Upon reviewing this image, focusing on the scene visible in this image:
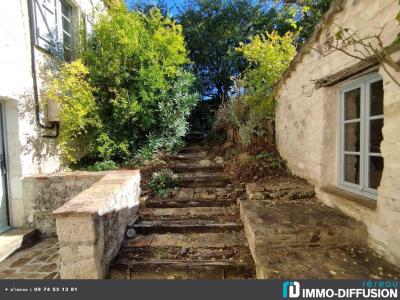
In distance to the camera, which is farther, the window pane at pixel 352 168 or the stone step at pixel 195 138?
the stone step at pixel 195 138

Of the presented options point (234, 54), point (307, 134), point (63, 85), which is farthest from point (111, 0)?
point (307, 134)

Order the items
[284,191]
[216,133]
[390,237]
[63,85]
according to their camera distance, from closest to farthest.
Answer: [390,237] → [284,191] → [63,85] → [216,133]

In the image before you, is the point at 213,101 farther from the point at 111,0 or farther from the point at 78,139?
the point at 78,139

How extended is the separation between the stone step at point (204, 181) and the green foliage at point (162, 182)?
6.9 inches

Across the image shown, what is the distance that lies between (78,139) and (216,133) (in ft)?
14.2

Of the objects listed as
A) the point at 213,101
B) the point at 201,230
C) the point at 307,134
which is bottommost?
the point at 201,230

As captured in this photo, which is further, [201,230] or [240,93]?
[240,93]

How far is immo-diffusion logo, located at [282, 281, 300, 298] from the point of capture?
200cm

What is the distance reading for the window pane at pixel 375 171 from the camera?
2514 mm

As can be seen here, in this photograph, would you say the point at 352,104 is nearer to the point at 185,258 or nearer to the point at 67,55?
the point at 185,258

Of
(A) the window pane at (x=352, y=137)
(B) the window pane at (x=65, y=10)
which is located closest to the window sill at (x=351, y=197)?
(A) the window pane at (x=352, y=137)

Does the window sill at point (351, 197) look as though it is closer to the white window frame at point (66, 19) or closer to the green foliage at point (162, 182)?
the green foliage at point (162, 182)

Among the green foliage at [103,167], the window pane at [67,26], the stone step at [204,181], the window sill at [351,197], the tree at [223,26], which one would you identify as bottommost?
the stone step at [204,181]

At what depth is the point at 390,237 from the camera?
223cm
